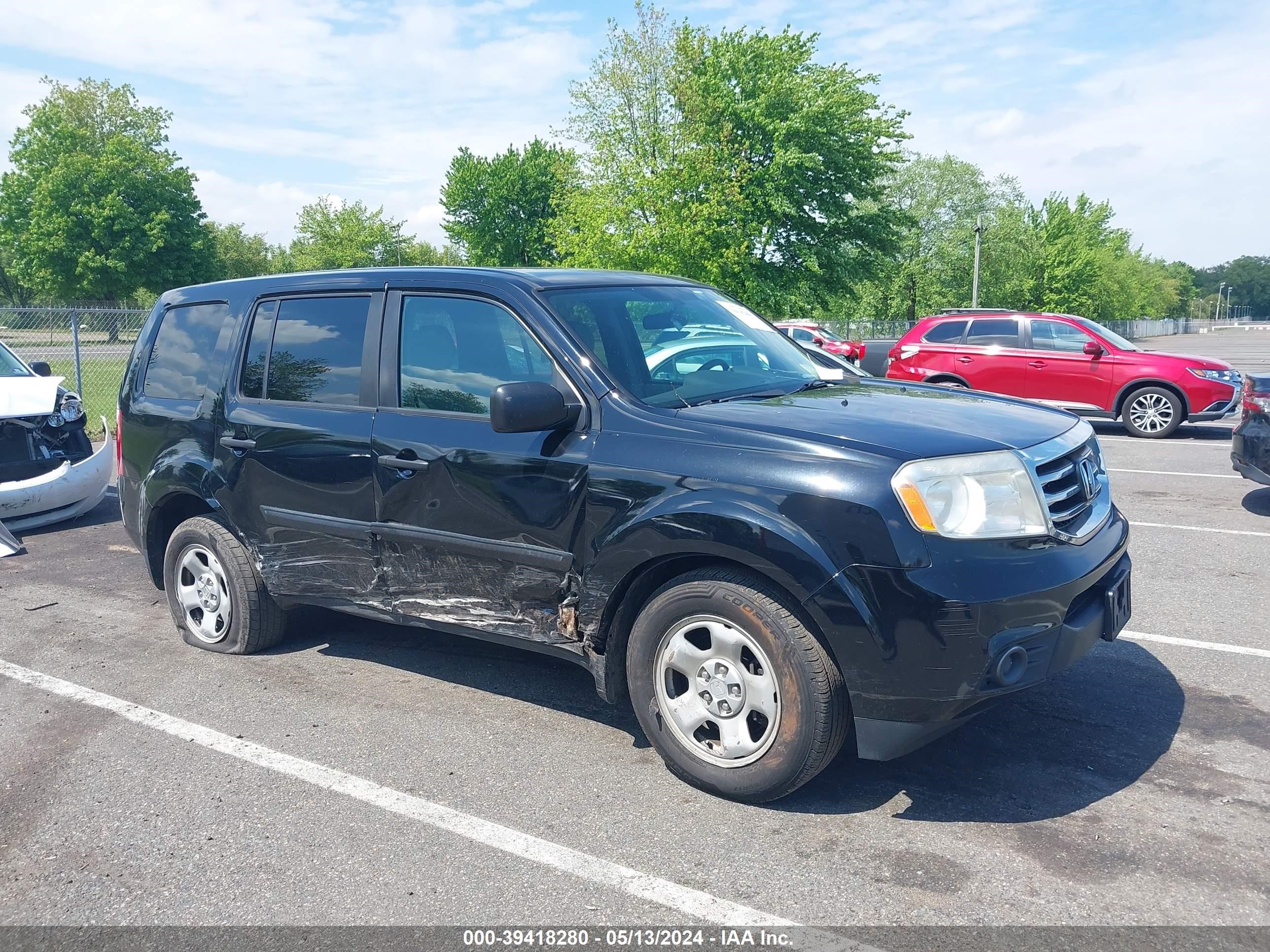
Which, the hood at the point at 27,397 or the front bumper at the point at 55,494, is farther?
the hood at the point at 27,397

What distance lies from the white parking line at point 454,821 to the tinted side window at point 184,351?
1.58 meters

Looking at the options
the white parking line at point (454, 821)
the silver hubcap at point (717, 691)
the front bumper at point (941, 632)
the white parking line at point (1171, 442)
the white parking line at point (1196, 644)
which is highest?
the front bumper at point (941, 632)

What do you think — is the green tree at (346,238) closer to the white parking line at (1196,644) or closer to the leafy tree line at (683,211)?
the leafy tree line at (683,211)

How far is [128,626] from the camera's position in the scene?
19.4 ft

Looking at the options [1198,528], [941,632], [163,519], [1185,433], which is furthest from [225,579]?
[1185,433]

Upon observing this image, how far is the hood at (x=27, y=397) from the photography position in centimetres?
855

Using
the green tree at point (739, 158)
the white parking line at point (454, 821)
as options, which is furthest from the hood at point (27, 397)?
the green tree at point (739, 158)

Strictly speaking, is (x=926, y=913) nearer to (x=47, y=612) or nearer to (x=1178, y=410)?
(x=47, y=612)

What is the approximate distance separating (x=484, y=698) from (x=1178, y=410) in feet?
41.5

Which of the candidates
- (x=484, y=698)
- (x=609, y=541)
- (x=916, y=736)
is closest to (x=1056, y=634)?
(x=916, y=736)

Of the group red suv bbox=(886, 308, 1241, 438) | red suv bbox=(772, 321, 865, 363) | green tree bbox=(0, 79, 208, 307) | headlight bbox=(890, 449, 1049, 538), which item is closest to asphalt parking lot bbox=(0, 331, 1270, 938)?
headlight bbox=(890, 449, 1049, 538)

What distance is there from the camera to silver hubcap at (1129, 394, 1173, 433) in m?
14.3

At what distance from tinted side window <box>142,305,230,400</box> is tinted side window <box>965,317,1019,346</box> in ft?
40.3

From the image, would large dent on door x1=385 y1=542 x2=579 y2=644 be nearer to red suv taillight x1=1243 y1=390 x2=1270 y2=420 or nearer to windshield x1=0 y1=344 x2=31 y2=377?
red suv taillight x1=1243 y1=390 x2=1270 y2=420
